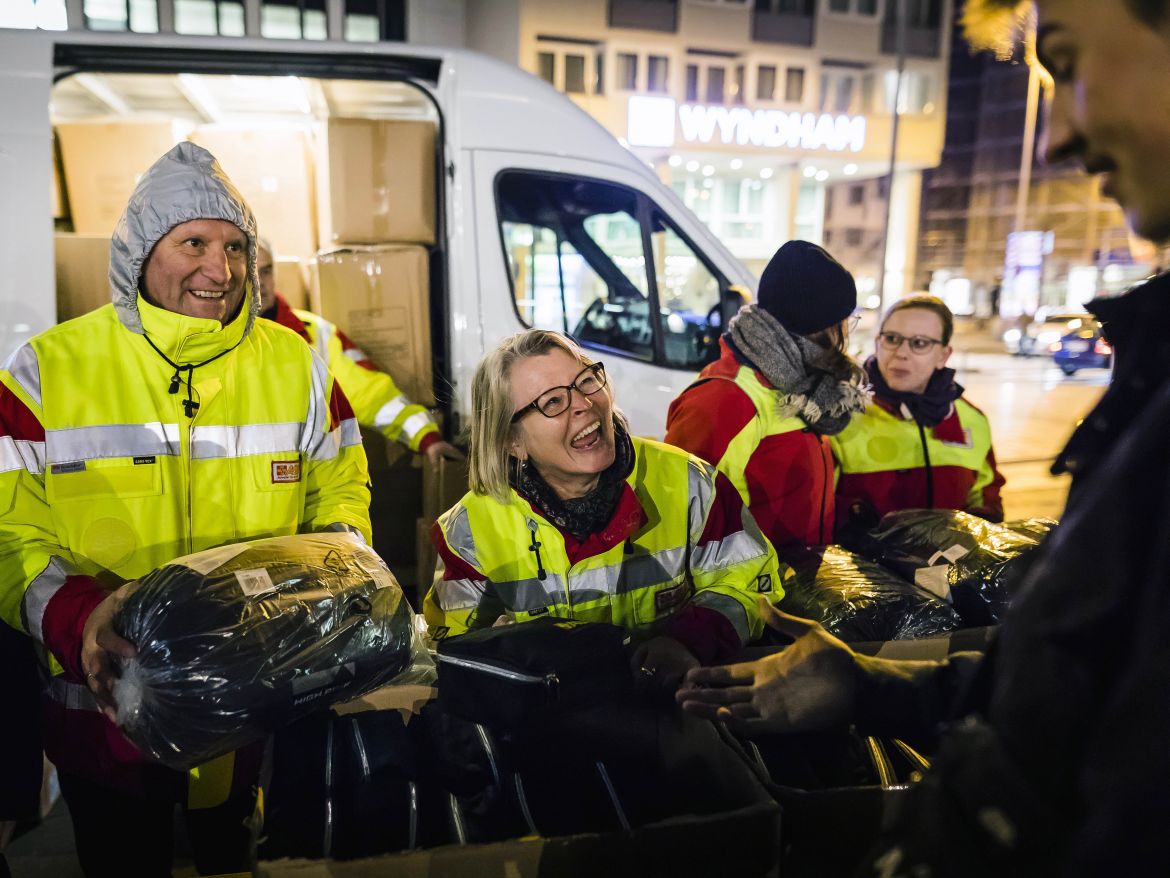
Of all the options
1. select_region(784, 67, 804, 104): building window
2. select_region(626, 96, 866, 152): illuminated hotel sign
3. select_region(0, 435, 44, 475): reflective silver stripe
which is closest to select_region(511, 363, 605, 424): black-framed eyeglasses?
select_region(0, 435, 44, 475): reflective silver stripe

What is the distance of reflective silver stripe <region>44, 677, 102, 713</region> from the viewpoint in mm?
1948

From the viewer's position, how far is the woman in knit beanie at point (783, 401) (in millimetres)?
2766

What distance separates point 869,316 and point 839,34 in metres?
12.6

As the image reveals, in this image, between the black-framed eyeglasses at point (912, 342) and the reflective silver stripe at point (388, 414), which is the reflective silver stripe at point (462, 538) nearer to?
the reflective silver stripe at point (388, 414)

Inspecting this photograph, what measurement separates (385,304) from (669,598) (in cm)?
256

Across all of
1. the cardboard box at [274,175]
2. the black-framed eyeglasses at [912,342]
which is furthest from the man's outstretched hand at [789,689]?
the cardboard box at [274,175]

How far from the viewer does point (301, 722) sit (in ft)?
A: 5.54

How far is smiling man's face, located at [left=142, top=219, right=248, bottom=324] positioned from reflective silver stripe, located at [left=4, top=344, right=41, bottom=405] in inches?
11.9

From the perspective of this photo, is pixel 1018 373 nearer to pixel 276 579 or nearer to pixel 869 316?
pixel 869 316

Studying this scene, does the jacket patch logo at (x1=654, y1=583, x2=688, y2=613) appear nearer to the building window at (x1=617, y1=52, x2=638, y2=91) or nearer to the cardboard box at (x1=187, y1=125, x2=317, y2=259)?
the cardboard box at (x1=187, y1=125, x2=317, y2=259)

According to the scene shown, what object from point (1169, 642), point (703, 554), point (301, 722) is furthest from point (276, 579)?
point (1169, 642)

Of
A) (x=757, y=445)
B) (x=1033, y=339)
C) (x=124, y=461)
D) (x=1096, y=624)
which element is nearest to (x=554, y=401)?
(x=757, y=445)

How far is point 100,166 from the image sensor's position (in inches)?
171

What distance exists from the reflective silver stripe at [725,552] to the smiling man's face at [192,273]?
1.36 m
